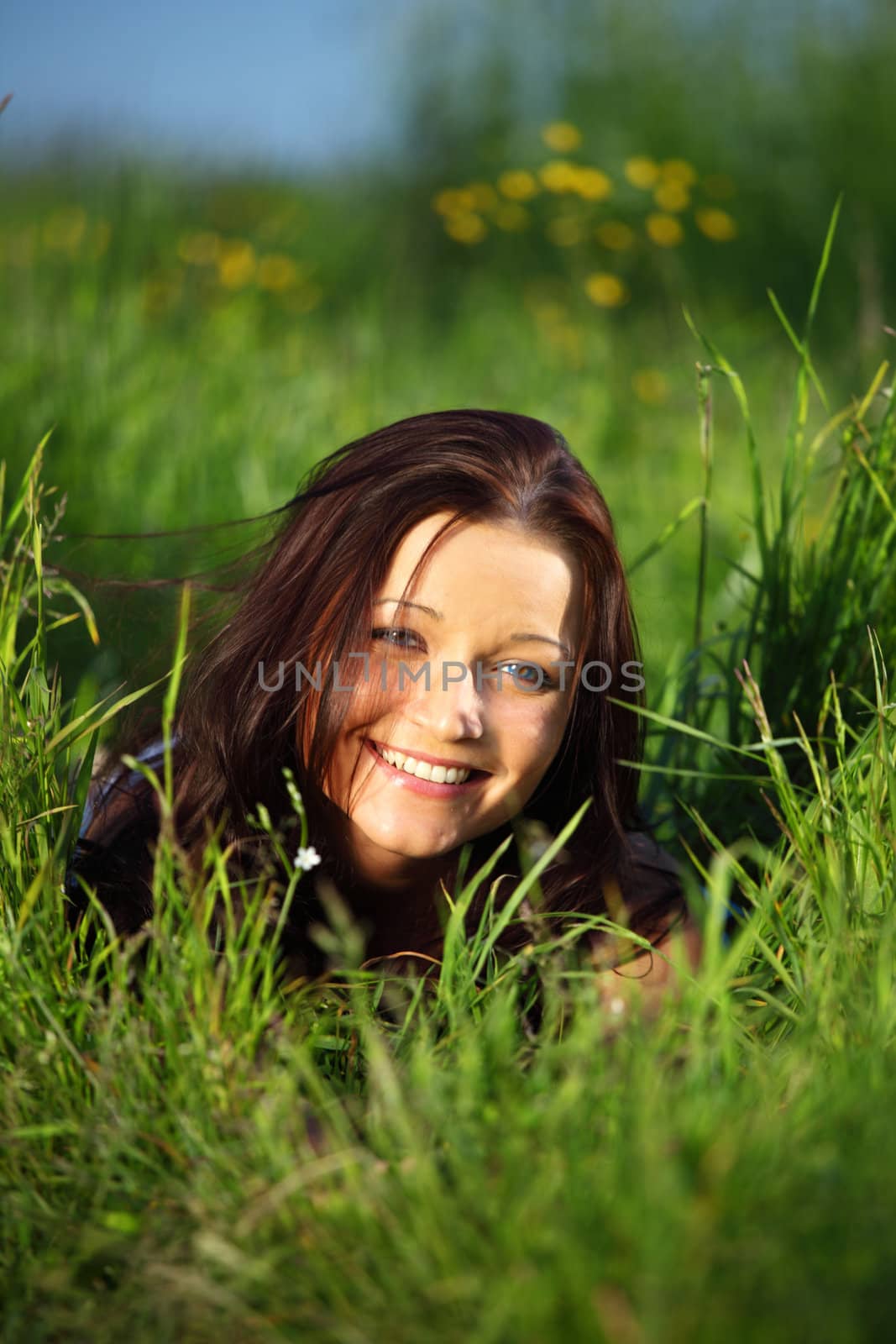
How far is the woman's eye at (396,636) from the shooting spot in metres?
1.81

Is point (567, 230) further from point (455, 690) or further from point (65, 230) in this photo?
point (455, 690)

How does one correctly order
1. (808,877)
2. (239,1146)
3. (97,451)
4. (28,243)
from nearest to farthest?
(239,1146), (808,877), (97,451), (28,243)

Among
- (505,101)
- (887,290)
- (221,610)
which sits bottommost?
(221,610)

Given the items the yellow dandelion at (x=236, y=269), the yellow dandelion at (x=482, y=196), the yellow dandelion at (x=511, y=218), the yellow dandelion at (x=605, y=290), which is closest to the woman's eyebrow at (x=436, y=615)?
the yellow dandelion at (x=605, y=290)

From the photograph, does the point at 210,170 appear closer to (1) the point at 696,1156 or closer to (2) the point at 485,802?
(2) the point at 485,802

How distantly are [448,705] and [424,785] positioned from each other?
0.47 feet

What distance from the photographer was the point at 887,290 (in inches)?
270

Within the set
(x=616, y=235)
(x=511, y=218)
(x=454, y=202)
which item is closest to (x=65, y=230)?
(x=454, y=202)

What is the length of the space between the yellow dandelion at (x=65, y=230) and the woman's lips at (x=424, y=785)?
4.41 m

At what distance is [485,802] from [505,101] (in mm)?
7302

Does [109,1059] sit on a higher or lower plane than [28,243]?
lower

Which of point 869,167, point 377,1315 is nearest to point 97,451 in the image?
point 377,1315

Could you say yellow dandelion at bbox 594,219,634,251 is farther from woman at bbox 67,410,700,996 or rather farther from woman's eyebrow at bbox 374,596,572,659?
woman's eyebrow at bbox 374,596,572,659

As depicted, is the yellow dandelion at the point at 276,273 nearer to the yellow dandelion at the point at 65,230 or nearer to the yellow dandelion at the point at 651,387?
the yellow dandelion at the point at 65,230
